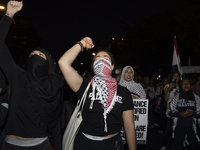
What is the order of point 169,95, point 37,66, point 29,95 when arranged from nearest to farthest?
point 29,95, point 37,66, point 169,95

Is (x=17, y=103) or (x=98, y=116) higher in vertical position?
(x=17, y=103)

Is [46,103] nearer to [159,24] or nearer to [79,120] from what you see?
→ [79,120]

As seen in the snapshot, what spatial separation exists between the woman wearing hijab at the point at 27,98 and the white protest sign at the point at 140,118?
2.40 meters

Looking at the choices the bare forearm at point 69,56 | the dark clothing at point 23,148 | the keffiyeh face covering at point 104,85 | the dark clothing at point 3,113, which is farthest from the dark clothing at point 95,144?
the dark clothing at point 3,113

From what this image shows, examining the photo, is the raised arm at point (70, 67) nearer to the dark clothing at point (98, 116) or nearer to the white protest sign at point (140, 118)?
the dark clothing at point (98, 116)

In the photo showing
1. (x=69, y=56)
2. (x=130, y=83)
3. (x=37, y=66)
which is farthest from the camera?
(x=130, y=83)

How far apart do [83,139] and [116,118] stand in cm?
44

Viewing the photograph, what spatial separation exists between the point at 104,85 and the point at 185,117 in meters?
3.14

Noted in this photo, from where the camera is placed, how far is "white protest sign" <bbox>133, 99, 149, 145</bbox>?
4297 millimetres

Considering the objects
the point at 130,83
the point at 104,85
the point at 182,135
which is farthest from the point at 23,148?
the point at 182,135

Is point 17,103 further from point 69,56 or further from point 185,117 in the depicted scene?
point 185,117

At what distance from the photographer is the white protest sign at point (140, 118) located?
14.1 feet

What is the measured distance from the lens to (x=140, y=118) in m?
4.32

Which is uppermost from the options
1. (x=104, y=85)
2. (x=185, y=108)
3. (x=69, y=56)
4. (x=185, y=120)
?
(x=69, y=56)
